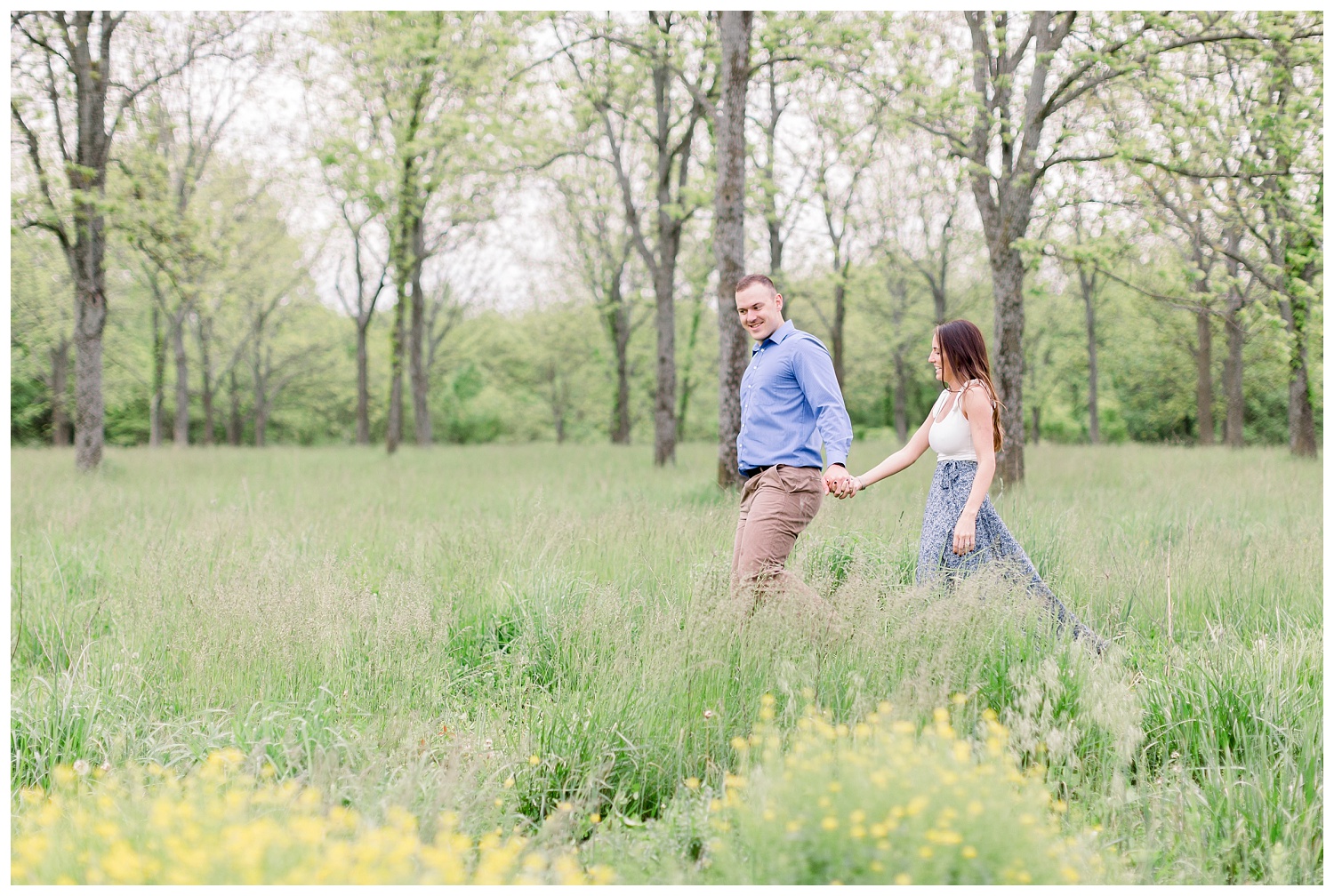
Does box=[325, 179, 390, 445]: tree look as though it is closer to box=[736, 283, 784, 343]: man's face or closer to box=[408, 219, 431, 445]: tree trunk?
box=[408, 219, 431, 445]: tree trunk

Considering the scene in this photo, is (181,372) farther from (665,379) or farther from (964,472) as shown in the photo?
(964,472)

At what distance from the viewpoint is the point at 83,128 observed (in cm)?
1187

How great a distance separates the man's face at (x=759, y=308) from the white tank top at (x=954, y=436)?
103 centimetres

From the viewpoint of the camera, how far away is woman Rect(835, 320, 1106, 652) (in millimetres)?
4289

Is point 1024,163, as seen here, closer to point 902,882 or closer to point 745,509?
point 745,509

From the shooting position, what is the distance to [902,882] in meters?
1.97

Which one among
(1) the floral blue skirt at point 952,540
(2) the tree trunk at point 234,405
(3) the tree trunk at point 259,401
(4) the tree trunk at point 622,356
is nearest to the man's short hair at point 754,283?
(1) the floral blue skirt at point 952,540

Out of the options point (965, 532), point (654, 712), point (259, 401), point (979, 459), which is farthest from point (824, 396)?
point (259, 401)

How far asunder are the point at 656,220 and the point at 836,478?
50.7ft

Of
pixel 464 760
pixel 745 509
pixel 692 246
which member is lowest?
pixel 464 760

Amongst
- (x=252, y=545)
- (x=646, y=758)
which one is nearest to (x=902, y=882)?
(x=646, y=758)

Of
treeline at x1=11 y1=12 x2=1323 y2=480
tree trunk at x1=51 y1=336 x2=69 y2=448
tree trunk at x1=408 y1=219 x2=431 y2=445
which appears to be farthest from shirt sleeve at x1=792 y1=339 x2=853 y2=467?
tree trunk at x1=51 y1=336 x2=69 y2=448

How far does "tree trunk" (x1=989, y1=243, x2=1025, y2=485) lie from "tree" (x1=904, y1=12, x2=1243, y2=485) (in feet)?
0.04

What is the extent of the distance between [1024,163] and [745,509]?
24.3 feet
